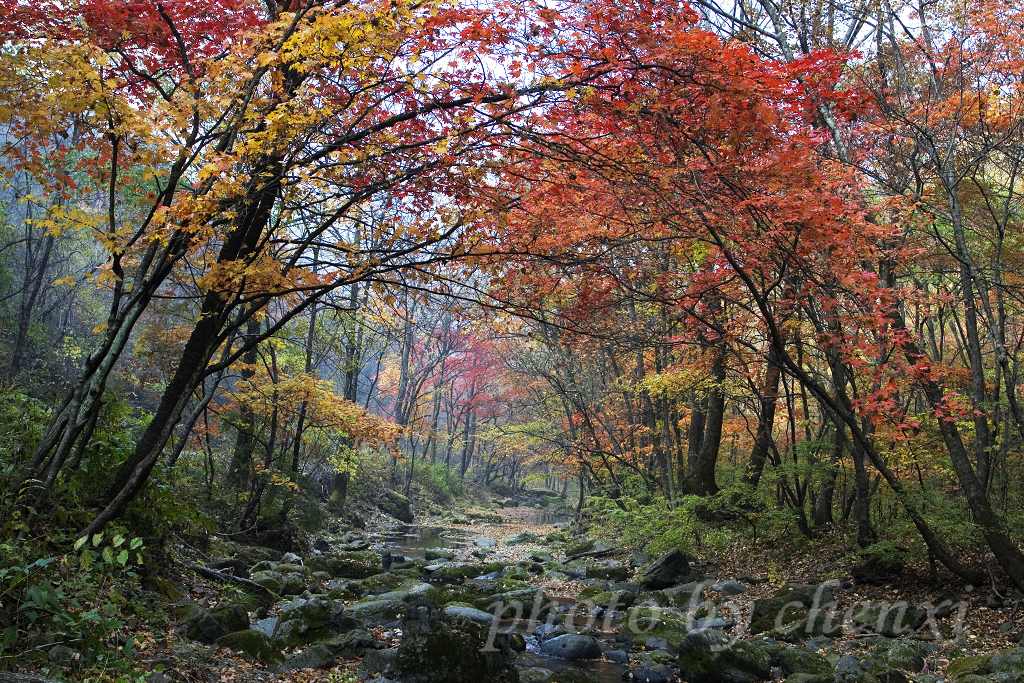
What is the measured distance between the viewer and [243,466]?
13.5 m

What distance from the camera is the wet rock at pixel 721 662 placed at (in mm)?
6547

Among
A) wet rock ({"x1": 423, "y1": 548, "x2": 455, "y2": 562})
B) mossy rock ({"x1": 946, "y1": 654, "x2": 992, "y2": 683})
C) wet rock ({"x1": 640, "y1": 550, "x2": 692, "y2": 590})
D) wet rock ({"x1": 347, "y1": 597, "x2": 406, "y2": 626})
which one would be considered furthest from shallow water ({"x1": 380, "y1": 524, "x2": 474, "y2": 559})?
mossy rock ({"x1": 946, "y1": 654, "x2": 992, "y2": 683})

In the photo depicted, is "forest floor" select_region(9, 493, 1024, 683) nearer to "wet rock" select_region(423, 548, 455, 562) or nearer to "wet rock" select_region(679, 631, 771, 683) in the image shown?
"wet rock" select_region(679, 631, 771, 683)

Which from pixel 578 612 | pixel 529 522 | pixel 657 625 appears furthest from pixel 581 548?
pixel 529 522

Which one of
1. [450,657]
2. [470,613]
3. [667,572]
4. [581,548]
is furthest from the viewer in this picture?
A: [581,548]

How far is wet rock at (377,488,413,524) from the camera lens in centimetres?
2455

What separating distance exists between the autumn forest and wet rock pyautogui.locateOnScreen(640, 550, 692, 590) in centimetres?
7

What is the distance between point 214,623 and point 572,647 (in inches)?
152

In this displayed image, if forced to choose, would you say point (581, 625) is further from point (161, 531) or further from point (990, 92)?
point (990, 92)

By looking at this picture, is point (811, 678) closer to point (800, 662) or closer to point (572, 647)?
point (800, 662)

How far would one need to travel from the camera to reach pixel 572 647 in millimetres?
7668

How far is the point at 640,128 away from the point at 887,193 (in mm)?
4858

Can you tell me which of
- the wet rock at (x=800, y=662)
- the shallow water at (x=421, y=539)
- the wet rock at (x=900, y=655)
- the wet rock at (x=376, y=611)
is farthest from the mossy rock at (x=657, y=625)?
the shallow water at (x=421, y=539)

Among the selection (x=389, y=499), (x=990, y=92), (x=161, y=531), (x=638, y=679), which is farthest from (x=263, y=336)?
(x=389, y=499)
